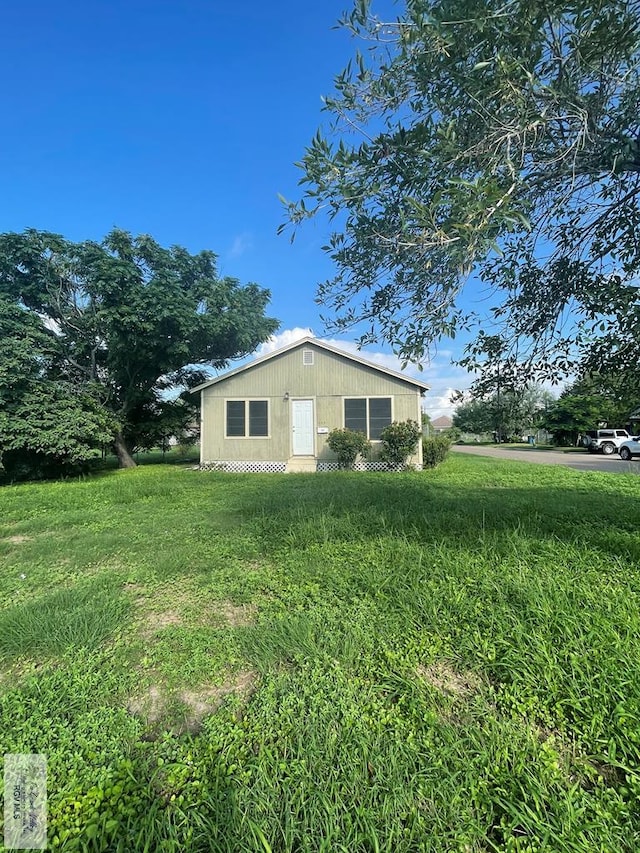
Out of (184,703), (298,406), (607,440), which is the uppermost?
(298,406)

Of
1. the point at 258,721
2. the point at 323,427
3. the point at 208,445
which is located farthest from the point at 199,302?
the point at 258,721

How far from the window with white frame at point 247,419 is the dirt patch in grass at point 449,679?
1160 cm

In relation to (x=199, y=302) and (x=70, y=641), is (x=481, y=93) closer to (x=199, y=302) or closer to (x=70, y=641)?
(x=70, y=641)

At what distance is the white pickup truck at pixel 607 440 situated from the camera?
2392cm

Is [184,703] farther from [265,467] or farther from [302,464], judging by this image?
[265,467]

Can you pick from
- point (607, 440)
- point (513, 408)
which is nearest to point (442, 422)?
point (607, 440)

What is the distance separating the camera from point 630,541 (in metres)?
3.94

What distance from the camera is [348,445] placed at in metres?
12.4

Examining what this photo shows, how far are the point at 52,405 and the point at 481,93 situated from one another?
1316 centimetres

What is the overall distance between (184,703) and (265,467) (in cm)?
1140

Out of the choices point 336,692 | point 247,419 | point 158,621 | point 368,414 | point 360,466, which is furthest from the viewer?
point 247,419

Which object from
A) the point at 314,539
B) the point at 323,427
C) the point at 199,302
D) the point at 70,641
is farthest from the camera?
the point at 199,302

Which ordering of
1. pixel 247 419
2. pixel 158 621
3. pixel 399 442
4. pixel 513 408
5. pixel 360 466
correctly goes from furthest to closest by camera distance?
pixel 247 419 → pixel 360 466 → pixel 399 442 → pixel 513 408 → pixel 158 621

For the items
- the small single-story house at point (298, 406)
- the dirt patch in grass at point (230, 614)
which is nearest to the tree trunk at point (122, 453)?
the small single-story house at point (298, 406)
